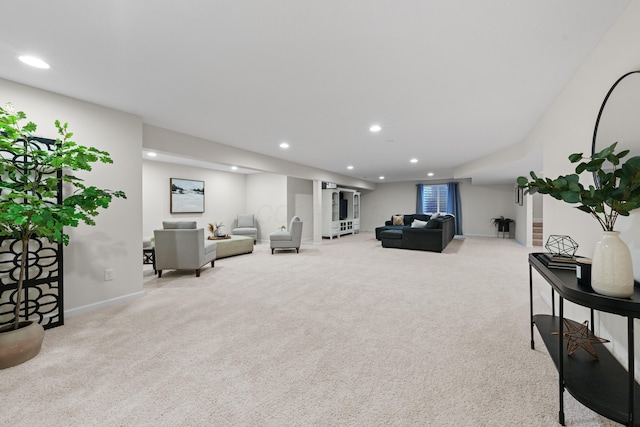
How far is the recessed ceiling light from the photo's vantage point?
82.1 inches

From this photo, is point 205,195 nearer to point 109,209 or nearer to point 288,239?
point 288,239

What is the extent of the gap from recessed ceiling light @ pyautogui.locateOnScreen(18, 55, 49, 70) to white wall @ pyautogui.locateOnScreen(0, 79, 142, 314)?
58 centimetres

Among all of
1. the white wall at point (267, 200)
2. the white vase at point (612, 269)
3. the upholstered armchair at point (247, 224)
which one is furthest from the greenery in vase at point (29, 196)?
the white wall at point (267, 200)

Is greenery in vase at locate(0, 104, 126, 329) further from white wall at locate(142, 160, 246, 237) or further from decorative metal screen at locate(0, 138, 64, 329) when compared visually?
white wall at locate(142, 160, 246, 237)

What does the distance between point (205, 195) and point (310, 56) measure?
21.6 ft

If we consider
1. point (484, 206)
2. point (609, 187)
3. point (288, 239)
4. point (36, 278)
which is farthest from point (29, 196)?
point (484, 206)

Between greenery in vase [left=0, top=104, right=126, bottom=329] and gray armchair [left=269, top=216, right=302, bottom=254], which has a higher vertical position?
greenery in vase [left=0, top=104, right=126, bottom=329]

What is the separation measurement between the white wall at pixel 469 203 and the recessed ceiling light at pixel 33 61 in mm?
10961

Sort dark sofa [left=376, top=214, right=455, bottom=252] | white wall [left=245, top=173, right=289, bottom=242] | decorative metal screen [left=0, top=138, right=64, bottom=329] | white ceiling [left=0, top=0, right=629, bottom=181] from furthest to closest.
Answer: white wall [left=245, top=173, right=289, bottom=242]
dark sofa [left=376, top=214, right=455, bottom=252]
decorative metal screen [left=0, top=138, right=64, bottom=329]
white ceiling [left=0, top=0, right=629, bottom=181]

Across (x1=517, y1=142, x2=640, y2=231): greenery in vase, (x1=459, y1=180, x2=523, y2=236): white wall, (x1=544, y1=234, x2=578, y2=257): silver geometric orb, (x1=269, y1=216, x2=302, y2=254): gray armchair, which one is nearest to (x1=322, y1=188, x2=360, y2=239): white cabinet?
(x1=269, y1=216, x2=302, y2=254): gray armchair

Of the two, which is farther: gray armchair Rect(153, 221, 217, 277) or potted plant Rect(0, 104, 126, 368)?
gray armchair Rect(153, 221, 217, 277)

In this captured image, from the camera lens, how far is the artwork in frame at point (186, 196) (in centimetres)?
702

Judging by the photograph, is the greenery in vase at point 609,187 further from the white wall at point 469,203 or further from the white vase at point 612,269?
the white wall at point 469,203

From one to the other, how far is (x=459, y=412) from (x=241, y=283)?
322 centimetres
